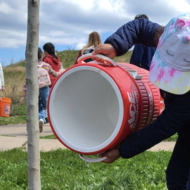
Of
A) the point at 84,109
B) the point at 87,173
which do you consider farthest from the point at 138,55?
the point at 84,109

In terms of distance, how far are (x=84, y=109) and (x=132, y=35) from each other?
20.4 inches

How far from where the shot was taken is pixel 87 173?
3350 mm

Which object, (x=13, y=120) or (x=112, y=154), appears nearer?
(x=112, y=154)

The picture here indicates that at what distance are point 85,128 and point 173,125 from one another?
0.55 metres

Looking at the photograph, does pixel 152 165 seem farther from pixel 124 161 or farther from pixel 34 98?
pixel 34 98

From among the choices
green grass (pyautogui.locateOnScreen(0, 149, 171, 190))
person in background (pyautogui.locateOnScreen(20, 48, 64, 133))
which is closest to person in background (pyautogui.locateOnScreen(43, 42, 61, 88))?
person in background (pyautogui.locateOnScreen(20, 48, 64, 133))

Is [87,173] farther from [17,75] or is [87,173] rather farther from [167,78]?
[17,75]

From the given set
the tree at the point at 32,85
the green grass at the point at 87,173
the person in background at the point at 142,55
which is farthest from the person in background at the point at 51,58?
the tree at the point at 32,85

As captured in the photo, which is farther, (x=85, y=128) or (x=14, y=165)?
(x=14, y=165)

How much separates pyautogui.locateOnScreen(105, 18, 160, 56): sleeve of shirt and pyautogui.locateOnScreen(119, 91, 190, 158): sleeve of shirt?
388 mm

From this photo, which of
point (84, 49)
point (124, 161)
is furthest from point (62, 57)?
point (124, 161)

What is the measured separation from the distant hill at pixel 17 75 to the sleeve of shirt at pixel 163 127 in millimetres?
9659

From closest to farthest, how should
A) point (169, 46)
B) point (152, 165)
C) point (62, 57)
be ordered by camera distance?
point (169, 46) < point (152, 165) < point (62, 57)

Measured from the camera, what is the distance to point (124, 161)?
12.1 ft
